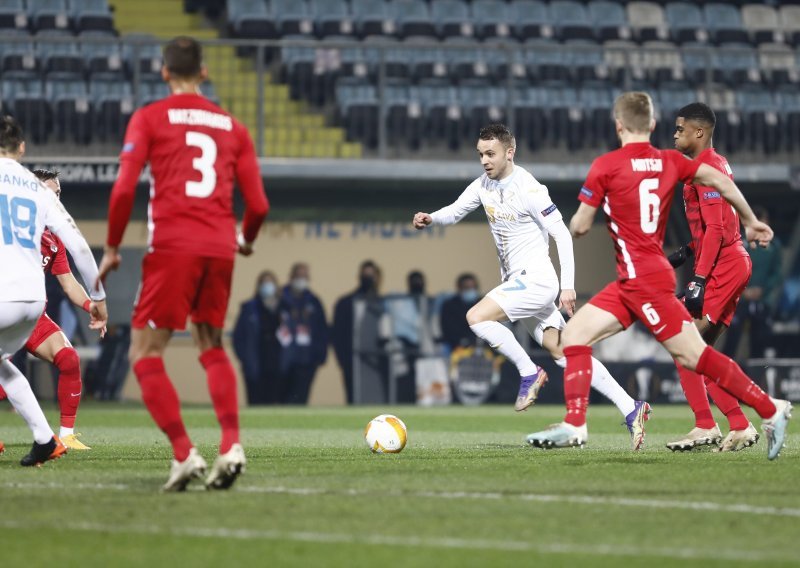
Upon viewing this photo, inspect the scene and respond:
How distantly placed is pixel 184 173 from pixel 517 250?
444 cm

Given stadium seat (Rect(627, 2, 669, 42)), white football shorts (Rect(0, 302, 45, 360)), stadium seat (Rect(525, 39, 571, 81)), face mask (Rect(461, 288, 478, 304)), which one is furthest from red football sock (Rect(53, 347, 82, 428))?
stadium seat (Rect(627, 2, 669, 42))

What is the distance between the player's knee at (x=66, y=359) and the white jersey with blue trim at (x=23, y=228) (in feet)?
7.94

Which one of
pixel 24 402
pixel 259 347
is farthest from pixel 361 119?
pixel 24 402

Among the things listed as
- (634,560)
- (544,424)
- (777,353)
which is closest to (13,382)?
(634,560)

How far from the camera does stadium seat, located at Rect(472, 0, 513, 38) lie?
23297 millimetres

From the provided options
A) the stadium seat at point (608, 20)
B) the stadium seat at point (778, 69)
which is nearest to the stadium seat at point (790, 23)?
the stadium seat at point (778, 69)

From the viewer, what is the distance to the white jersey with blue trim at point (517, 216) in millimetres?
10469

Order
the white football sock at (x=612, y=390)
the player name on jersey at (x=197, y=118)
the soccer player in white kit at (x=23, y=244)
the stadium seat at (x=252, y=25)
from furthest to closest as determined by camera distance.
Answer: the stadium seat at (x=252, y=25)
the white football sock at (x=612, y=390)
the soccer player in white kit at (x=23, y=244)
the player name on jersey at (x=197, y=118)

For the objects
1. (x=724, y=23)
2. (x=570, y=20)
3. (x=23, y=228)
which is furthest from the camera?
(x=724, y=23)

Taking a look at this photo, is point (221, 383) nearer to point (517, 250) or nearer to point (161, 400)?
point (161, 400)

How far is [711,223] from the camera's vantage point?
9445 mm

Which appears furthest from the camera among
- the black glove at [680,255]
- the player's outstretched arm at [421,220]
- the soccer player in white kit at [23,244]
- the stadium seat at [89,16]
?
the stadium seat at [89,16]

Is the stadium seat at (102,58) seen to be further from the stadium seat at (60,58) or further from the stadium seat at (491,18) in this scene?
the stadium seat at (491,18)

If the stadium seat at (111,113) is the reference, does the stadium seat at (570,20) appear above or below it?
above
